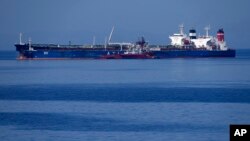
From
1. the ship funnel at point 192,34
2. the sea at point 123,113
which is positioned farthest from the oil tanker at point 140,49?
the sea at point 123,113

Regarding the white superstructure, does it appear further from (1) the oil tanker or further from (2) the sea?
(2) the sea

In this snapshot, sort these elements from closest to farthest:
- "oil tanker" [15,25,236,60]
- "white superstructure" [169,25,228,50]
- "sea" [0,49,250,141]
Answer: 1. "sea" [0,49,250,141]
2. "oil tanker" [15,25,236,60]
3. "white superstructure" [169,25,228,50]

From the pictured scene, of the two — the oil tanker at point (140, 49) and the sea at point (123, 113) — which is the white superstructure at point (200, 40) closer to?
the oil tanker at point (140, 49)

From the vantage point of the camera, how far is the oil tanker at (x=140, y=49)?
124 m

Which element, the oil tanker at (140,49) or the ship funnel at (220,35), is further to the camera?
the ship funnel at (220,35)

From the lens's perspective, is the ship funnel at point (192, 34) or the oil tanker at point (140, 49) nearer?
the oil tanker at point (140, 49)

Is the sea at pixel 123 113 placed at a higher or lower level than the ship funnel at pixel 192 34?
lower

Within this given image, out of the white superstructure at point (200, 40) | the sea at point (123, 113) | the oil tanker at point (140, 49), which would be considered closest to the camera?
the sea at point (123, 113)

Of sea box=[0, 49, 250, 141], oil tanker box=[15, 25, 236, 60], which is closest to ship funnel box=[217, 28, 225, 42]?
oil tanker box=[15, 25, 236, 60]

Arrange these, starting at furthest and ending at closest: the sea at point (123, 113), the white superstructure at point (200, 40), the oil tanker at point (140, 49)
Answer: the white superstructure at point (200, 40), the oil tanker at point (140, 49), the sea at point (123, 113)

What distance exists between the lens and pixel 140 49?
13588 centimetres

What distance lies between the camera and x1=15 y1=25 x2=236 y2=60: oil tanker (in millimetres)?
123938

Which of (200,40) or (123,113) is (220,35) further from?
(123,113)

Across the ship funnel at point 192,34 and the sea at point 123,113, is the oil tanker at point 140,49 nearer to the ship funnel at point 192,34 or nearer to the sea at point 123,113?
the ship funnel at point 192,34
